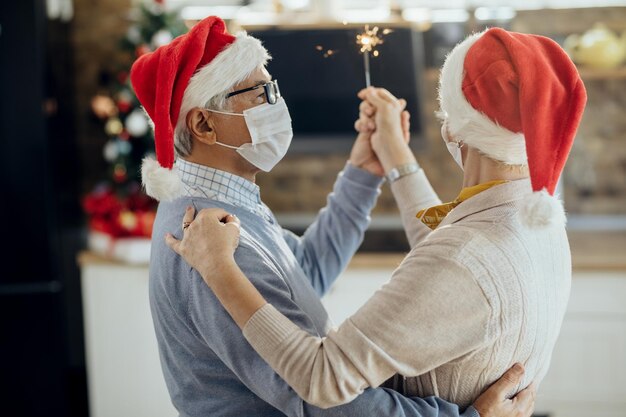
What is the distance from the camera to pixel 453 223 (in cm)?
121

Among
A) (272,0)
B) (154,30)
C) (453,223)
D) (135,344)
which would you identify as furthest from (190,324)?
(272,0)

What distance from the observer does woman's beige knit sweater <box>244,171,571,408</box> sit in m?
1.11

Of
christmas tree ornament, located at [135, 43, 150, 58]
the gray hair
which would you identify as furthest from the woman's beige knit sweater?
christmas tree ornament, located at [135, 43, 150, 58]

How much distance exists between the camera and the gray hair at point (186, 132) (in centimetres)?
139

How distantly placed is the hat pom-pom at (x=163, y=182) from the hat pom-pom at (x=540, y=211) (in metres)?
0.56

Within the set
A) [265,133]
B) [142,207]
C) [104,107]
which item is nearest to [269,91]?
[265,133]

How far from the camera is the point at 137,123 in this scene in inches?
122

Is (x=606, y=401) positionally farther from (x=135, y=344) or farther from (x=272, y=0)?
(x=272, y=0)

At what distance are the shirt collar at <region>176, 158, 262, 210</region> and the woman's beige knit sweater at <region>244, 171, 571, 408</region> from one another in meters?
0.28

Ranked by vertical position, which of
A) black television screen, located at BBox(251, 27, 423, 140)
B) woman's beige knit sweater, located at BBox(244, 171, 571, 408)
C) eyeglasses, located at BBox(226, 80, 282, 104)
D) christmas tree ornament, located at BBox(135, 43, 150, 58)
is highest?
christmas tree ornament, located at BBox(135, 43, 150, 58)

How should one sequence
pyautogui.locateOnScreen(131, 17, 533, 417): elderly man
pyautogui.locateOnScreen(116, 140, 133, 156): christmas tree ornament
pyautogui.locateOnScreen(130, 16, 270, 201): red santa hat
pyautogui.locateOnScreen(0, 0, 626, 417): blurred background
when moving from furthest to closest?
pyautogui.locateOnScreen(116, 140, 133, 156): christmas tree ornament
pyautogui.locateOnScreen(0, 0, 626, 417): blurred background
pyautogui.locateOnScreen(130, 16, 270, 201): red santa hat
pyautogui.locateOnScreen(131, 17, 533, 417): elderly man

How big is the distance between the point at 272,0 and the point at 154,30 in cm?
54

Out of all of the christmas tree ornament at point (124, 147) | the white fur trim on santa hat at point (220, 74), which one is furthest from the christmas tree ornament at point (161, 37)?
the white fur trim on santa hat at point (220, 74)

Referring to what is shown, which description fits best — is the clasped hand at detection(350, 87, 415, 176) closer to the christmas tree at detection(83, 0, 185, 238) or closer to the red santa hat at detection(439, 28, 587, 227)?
the red santa hat at detection(439, 28, 587, 227)
